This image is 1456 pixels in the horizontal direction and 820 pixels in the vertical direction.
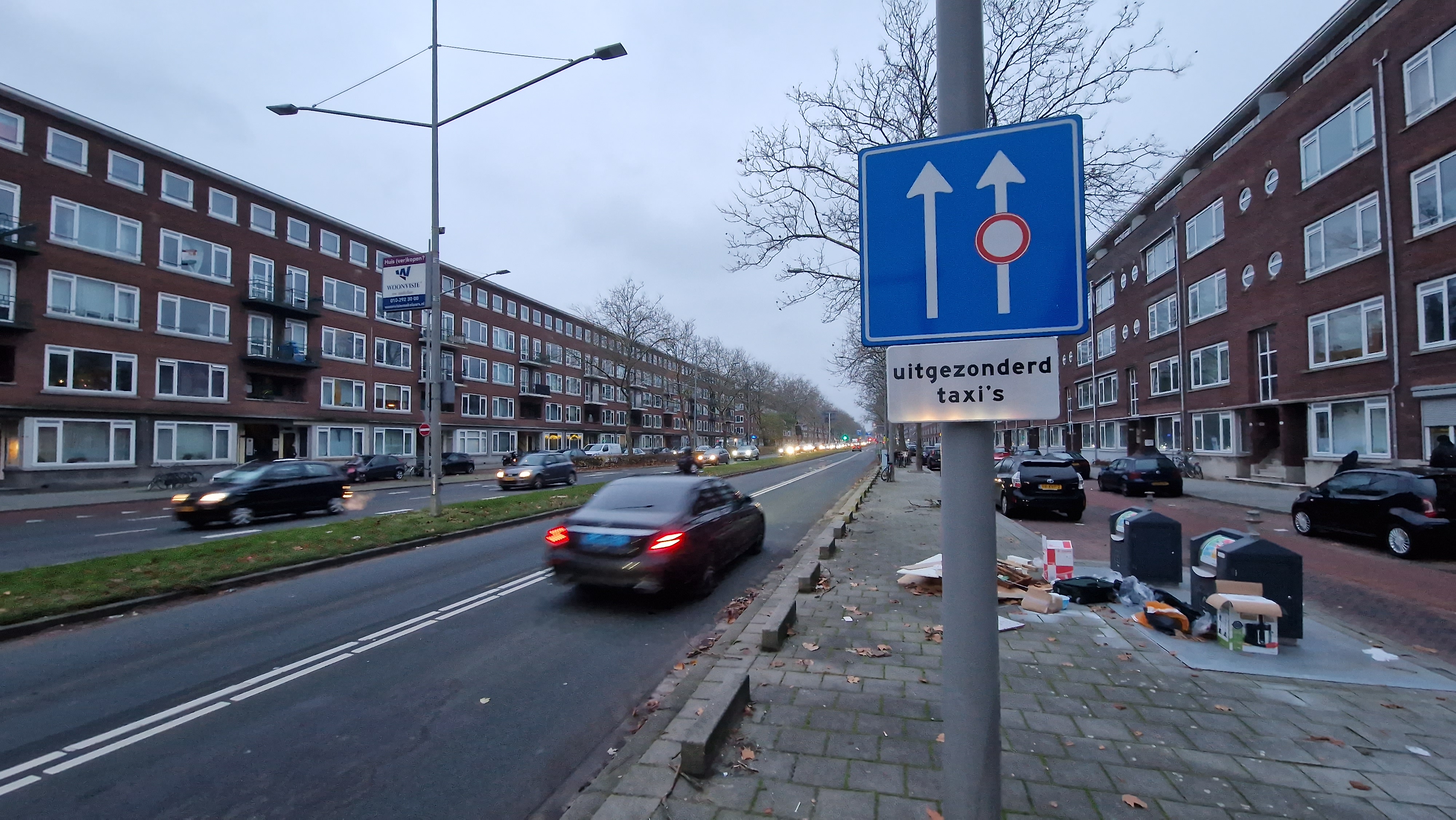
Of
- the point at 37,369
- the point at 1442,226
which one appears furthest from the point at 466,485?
the point at 1442,226

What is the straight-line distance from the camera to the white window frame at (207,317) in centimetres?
2866

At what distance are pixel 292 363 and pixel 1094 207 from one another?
3779 cm

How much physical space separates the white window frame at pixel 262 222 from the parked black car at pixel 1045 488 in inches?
1486

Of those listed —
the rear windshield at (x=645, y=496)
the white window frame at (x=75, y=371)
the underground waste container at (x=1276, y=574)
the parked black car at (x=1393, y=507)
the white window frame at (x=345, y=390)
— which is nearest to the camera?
the underground waste container at (x=1276, y=574)

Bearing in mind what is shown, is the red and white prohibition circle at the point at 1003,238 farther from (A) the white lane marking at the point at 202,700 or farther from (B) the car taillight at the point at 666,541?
(A) the white lane marking at the point at 202,700

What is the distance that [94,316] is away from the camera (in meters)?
26.3

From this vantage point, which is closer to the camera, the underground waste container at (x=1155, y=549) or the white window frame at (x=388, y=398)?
the underground waste container at (x=1155, y=549)

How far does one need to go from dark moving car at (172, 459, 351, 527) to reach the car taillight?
12492 millimetres

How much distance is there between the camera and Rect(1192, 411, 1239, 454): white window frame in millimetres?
25984

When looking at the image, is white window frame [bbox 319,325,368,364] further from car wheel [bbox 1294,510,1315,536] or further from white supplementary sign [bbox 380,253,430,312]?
car wheel [bbox 1294,510,1315,536]

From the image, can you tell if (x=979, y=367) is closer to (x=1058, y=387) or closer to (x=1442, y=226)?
(x=1058, y=387)

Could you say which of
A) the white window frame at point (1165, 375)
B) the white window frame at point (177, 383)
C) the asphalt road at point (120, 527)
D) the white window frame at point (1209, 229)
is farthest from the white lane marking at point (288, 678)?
the white window frame at point (1165, 375)

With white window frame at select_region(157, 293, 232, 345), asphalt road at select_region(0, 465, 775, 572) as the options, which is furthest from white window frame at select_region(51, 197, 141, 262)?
asphalt road at select_region(0, 465, 775, 572)

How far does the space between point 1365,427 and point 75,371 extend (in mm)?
46451
